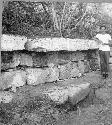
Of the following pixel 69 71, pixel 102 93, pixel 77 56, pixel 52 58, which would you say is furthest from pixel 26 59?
pixel 102 93

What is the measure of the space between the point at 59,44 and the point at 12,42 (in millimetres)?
965

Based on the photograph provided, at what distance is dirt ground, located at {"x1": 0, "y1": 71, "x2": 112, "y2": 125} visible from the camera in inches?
124

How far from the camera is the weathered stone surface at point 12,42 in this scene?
11.0 feet

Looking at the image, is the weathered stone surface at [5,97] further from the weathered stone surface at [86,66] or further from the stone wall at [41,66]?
the weathered stone surface at [86,66]

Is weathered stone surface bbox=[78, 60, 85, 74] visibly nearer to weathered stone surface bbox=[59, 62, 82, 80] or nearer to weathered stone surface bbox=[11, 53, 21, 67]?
weathered stone surface bbox=[59, 62, 82, 80]

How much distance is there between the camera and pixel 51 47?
4039 millimetres

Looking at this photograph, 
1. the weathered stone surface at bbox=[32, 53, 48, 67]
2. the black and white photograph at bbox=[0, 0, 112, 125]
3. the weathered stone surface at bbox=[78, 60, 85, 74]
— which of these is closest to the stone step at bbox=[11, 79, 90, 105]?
the black and white photograph at bbox=[0, 0, 112, 125]

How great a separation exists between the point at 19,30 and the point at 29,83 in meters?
0.81

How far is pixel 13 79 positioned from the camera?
3.53m

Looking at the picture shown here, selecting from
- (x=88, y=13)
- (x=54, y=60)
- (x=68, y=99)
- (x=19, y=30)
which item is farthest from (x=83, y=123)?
(x=88, y=13)

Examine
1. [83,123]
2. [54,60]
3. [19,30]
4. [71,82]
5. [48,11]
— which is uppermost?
[48,11]

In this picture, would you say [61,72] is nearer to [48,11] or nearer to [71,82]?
[71,82]

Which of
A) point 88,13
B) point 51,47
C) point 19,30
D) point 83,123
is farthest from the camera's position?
point 88,13

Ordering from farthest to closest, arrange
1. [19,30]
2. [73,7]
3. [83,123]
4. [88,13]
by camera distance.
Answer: [88,13] < [73,7] < [19,30] < [83,123]
